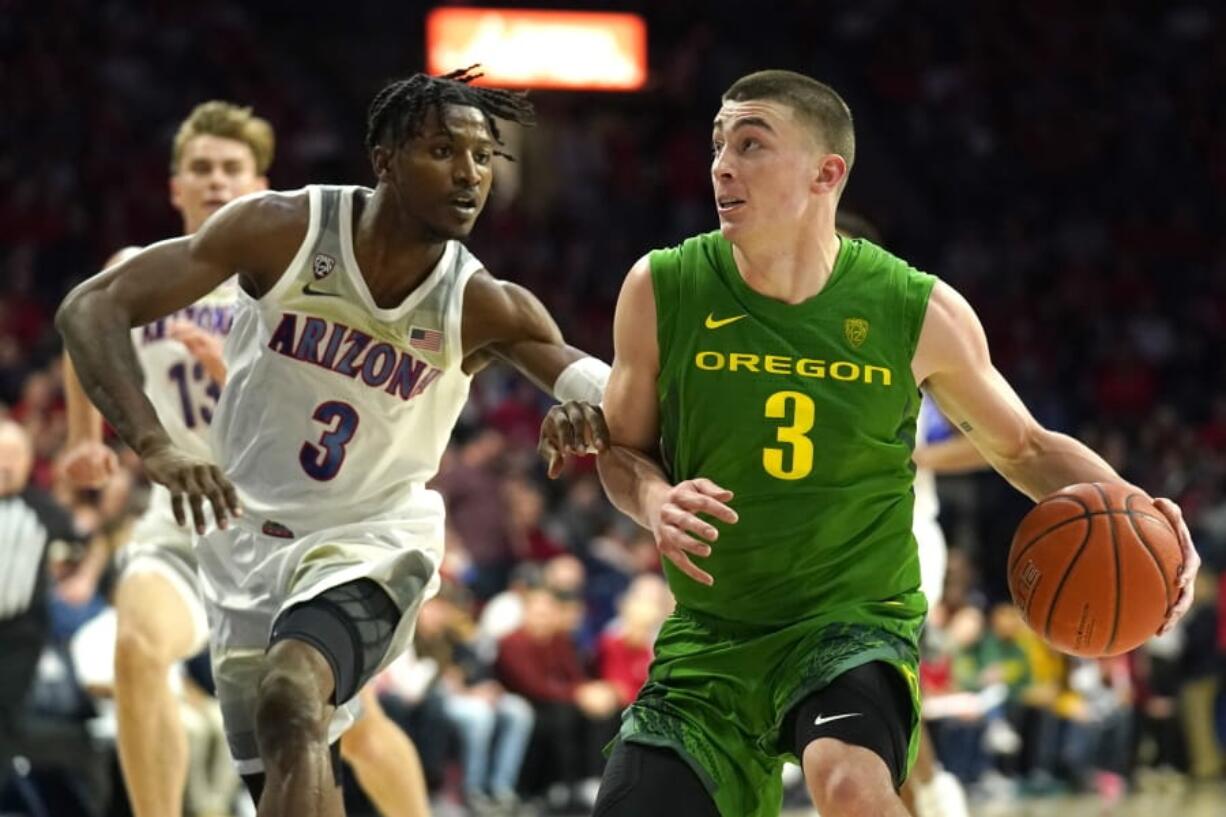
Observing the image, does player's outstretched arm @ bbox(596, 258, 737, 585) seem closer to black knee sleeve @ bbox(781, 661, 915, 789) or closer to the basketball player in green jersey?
the basketball player in green jersey

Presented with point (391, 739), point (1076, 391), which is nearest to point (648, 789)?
point (391, 739)

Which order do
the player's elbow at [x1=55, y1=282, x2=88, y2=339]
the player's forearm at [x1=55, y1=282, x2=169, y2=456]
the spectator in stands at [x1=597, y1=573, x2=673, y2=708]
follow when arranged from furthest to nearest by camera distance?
1. the spectator in stands at [x1=597, y1=573, x2=673, y2=708]
2. the player's elbow at [x1=55, y1=282, x2=88, y2=339]
3. the player's forearm at [x1=55, y1=282, x2=169, y2=456]

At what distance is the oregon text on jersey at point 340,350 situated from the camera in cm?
478

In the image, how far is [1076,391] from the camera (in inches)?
747

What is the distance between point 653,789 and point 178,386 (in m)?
2.60

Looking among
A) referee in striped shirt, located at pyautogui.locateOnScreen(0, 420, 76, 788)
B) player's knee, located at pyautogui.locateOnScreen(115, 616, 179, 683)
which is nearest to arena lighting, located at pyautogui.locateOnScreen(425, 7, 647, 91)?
referee in striped shirt, located at pyautogui.locateOnScreen(0, 420, 76, 788)

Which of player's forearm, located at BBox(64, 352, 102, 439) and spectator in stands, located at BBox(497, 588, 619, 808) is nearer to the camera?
player's forearm, located at BBox(64, 352, 102, 439)

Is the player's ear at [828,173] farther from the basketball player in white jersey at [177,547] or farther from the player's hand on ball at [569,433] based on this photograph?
the basketball player in white jersey at [177,547]

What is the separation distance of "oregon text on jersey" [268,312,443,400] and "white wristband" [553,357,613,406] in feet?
1.28

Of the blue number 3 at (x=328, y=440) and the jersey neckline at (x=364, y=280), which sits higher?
the jersey neckline at (x=364, y=280)

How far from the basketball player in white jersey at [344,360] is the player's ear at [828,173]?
773 millimetres

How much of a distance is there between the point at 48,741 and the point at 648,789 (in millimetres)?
5095

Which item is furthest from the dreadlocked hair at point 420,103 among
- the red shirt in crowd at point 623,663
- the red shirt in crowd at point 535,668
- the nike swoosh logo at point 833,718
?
the red shirt in crowd at point 623,663

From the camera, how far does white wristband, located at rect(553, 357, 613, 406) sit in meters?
4.70
